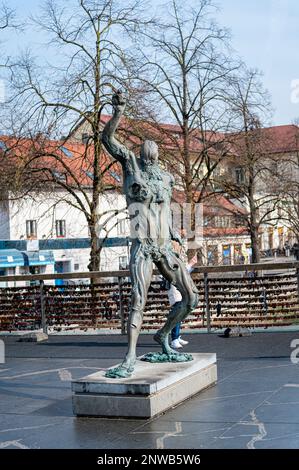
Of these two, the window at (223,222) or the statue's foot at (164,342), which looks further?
the window at (223,222)

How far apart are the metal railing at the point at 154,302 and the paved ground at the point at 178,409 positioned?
2.07m

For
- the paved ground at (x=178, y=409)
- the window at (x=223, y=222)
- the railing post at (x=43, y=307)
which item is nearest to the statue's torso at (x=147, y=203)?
the paved ground at (x=178, y=409)

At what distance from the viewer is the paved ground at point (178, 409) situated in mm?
6902

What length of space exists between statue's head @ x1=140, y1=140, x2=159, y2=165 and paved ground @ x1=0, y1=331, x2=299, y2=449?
2543 mm

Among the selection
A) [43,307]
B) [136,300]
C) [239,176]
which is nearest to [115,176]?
[43,307]

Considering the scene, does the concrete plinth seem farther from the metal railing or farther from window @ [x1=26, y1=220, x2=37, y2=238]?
window @ [x1=26, y1=220, x2=37, y2=238]

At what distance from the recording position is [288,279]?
50.0 feet

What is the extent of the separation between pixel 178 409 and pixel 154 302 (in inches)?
306

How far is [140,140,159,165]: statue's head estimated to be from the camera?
28.1 ft

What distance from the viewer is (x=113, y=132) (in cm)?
834

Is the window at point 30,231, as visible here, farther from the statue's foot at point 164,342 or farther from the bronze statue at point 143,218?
the bronze statue at point 143,218

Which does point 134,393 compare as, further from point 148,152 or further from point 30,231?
point 30,231

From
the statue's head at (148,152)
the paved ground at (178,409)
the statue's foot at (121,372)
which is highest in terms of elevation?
the statue's head at (148,152)

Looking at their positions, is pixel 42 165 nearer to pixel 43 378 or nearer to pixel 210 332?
pixel 210 332
